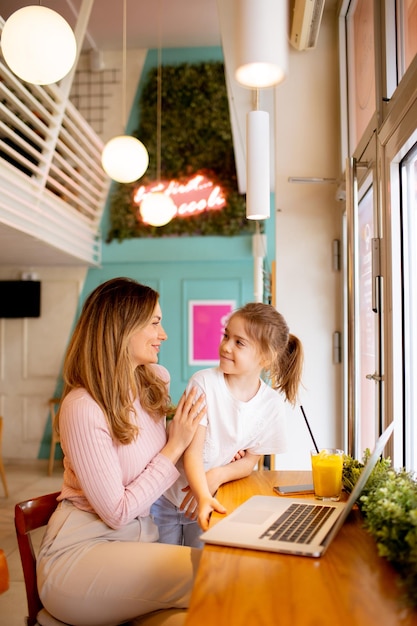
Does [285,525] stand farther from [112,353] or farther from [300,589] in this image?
[112,353]

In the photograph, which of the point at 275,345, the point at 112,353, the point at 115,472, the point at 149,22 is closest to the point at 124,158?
the point at 275,345

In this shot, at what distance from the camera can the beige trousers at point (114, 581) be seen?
1468 millimetres

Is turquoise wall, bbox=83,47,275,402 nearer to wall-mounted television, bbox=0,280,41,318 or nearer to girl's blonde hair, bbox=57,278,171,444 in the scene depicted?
wall-mounted television, bbox=0,280,41,318

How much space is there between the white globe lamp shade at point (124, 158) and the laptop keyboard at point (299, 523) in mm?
3234

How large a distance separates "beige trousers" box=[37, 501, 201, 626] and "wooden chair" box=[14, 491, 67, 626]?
9 centimetres

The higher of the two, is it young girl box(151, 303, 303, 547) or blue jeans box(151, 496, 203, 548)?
young girl box(151, 303, 303, 547)

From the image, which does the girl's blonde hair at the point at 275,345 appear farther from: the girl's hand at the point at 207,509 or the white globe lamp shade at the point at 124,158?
the white globe lamp shade at the point at 124,158

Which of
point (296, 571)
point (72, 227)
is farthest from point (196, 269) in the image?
point (296, 571)

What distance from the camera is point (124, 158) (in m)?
4.19

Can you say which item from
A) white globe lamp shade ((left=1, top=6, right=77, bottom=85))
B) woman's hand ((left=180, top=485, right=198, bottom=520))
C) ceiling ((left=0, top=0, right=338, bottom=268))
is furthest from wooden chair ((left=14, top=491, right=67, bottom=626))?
ceiling ((left=0, top=0, right=338, bottom=268))

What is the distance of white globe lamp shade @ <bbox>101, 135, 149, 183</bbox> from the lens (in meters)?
4.19

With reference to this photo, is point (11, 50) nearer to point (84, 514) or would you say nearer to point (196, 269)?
point (84, 514)

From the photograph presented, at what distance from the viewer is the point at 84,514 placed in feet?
5.48

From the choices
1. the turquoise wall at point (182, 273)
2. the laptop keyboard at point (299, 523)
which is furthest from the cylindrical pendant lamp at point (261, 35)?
the turquoise wall at point (182, 273)
